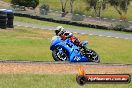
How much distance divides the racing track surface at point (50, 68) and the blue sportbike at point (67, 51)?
0.43 meters

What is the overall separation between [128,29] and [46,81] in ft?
112

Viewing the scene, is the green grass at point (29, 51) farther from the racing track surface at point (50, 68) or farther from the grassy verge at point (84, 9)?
the grassy verge at point (84, 9)

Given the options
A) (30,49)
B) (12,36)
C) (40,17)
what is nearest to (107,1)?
(40,17)

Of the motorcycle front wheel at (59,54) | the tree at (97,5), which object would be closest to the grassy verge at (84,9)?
the tree at (97,5)

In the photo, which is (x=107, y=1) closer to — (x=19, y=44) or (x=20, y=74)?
(x=19, y=44)

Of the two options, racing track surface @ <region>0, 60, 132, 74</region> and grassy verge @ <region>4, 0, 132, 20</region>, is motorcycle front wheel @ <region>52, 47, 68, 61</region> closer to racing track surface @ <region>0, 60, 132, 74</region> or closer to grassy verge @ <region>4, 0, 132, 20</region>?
racing track surface @ <region>0, 60, 132, 74</region>

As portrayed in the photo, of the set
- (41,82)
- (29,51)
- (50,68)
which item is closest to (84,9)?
(29,51)

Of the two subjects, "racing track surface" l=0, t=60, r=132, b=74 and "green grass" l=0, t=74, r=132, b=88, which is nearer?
"green grass" l=0, t=74, r=132, b=88

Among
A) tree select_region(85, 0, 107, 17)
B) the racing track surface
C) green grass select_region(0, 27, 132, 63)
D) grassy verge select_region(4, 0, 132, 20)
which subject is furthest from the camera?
grassy verge select_region(4, 0, 132, 20)

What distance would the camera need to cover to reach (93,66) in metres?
Answer: 15.9

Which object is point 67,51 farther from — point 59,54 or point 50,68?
point 50,68

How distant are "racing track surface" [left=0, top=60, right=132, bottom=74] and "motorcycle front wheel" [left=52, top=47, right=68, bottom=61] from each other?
58cm

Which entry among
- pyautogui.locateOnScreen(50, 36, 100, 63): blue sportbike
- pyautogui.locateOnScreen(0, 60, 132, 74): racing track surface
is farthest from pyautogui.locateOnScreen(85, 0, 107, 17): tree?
pyautogui.locateOnScreen(0, 60, 132, 74): racing track surface

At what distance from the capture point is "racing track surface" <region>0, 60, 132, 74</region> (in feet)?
48.0
